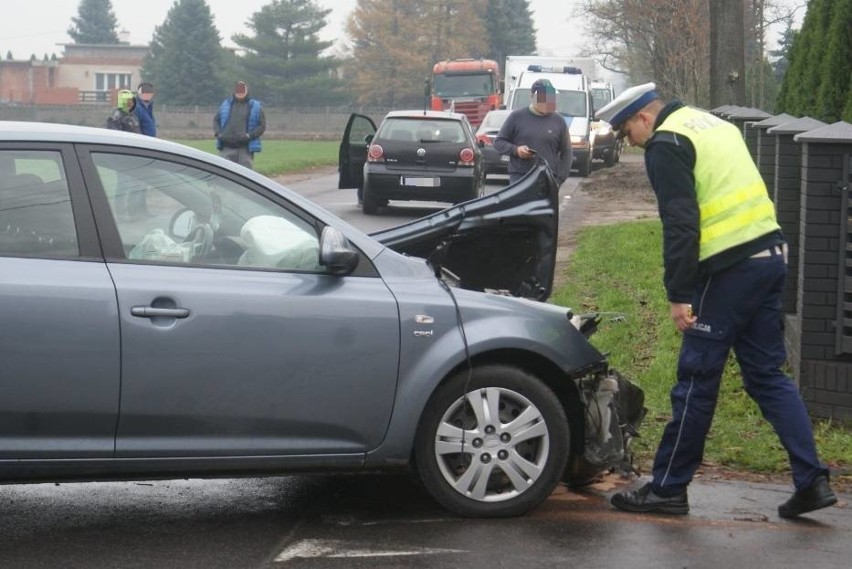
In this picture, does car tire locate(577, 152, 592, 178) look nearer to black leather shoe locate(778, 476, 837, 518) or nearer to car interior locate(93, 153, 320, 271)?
black leather shoe locate(778, 476, 837, 518)

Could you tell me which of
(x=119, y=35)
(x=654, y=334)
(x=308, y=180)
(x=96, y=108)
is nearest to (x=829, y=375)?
(x=654, y=334)

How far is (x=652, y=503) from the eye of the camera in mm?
6109

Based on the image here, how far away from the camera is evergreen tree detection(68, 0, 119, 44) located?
15575 centimetres

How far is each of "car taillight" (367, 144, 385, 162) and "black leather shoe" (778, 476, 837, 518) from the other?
16.7 m

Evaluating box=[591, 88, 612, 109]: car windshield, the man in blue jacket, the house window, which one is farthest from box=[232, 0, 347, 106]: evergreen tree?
the man in blue jacket

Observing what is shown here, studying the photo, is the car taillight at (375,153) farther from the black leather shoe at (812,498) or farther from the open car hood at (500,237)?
the black leather shoe at (812,498)

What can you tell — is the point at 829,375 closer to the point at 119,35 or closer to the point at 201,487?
the point at 201,487

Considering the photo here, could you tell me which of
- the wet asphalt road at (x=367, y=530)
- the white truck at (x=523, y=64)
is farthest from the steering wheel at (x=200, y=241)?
the white truck at (x=523, y=64)

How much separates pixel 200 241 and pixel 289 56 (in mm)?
100929

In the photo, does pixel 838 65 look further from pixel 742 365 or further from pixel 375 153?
pixel 375 153

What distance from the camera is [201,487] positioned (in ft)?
21.2

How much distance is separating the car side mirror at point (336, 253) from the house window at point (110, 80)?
132613mm

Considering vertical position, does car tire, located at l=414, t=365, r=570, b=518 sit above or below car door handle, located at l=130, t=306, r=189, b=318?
below

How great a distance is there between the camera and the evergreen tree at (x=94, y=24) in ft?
511
